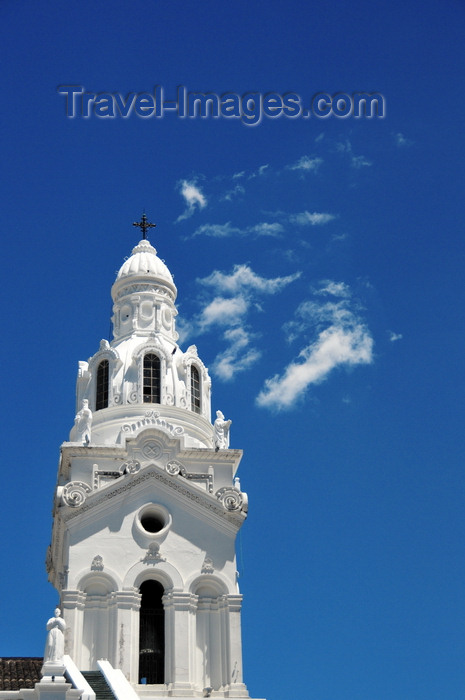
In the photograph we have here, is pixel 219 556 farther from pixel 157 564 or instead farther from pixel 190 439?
pixel 190 439

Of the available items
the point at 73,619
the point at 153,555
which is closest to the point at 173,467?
the point at 153,555

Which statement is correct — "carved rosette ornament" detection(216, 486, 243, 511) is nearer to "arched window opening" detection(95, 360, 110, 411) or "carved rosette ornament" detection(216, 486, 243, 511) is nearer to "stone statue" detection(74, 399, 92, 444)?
"stone statue" detection(74, 399, 92, 444)

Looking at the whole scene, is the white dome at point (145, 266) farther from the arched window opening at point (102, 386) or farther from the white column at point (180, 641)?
the white column at point (180, 641)

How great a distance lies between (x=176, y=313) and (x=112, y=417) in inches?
276

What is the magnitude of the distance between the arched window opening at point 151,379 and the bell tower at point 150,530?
5cm

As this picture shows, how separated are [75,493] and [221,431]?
6.60 m

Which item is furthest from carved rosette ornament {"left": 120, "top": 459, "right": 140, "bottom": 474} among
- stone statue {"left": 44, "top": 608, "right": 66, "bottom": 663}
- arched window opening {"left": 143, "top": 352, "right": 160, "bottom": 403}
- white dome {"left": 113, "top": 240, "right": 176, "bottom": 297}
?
white dome {"left": 113, "top": 240, "right": 176, "bottom": 297}

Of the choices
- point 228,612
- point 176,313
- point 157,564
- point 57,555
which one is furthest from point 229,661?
point 176,313

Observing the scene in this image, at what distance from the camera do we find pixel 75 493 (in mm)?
42031

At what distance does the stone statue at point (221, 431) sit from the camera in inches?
1751

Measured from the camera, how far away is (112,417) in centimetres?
4559

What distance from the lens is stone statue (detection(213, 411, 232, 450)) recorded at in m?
44.5

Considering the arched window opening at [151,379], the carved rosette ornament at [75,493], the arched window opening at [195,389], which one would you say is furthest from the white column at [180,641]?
the arched window opening at [195,389]

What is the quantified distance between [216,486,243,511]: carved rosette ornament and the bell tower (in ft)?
0.15
